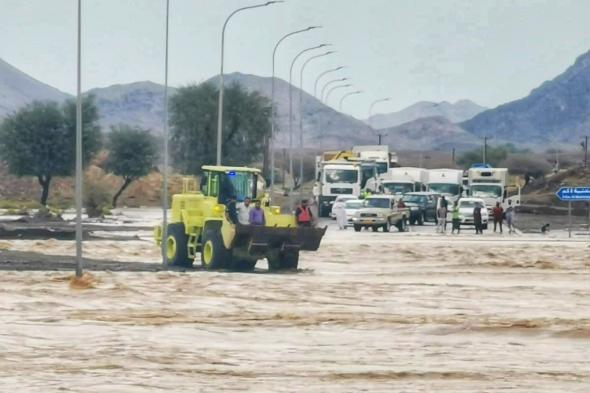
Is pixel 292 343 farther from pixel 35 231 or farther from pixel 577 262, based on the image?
pixel 35 231

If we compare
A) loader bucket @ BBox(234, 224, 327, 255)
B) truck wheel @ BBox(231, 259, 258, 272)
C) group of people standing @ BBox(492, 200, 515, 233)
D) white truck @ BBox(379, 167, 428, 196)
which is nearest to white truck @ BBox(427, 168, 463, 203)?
white truck @ BBox(379, 167, 428, 196)

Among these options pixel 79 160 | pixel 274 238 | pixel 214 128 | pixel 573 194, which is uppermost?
pixel 214 128

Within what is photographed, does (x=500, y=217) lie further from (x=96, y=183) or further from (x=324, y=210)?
(x=96, y=183)

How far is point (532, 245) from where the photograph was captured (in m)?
58.8

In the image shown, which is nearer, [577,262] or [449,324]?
[449,324]

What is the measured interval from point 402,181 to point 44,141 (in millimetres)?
43634

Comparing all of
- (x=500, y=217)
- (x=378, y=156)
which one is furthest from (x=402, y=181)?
(x=500, y=217)

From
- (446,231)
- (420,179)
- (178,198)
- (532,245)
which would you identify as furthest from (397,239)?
(420,179)

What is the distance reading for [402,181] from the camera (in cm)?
9175

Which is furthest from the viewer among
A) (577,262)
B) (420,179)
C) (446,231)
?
(420,179)

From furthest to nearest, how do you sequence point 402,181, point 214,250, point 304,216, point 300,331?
point 402,181 < point 304,216 < point 214,250 < point 300,331

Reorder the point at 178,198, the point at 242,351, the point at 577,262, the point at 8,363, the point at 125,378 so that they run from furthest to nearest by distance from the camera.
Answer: the point at 577,262
the point at 178,198
the point at 242,351
the point at 8,363
the point at 125,378

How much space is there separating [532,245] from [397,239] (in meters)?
7.60

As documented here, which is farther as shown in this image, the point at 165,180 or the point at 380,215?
the point at 380,215
